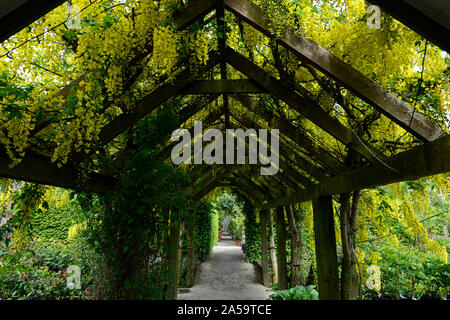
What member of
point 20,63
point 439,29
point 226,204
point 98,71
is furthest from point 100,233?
point 226,204

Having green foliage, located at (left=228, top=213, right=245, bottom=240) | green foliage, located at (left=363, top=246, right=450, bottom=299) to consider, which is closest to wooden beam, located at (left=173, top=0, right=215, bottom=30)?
green foliage, located at (left=363, top=246, right=450, bottom=299)

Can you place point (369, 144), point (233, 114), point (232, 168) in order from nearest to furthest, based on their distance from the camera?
point (369, 144) < point (233, 114) < point (232, 168)

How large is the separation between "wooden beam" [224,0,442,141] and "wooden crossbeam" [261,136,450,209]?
224 millimetres

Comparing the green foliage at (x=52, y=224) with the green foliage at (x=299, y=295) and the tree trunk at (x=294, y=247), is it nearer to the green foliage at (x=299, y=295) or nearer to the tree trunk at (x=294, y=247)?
the tree trunk at (x=294, y=247)

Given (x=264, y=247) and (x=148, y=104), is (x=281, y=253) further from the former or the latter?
(x=148, y=104)

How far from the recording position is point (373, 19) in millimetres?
1637

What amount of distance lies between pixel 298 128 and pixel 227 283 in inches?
248

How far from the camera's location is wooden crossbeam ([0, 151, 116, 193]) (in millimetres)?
1529

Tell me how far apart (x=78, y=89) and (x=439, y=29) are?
1869 millimetres

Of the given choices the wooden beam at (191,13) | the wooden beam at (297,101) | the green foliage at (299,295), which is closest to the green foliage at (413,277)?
the green foliage at (299,295)

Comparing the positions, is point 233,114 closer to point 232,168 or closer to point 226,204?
point 232,168

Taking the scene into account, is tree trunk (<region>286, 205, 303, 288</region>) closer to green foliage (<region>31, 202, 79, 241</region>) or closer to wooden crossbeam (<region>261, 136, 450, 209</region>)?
wooden crossbeam (<region>261, 136, 450, 209</region>)

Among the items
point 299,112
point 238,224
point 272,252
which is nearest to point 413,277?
point 272,252

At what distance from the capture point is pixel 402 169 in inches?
65.6
